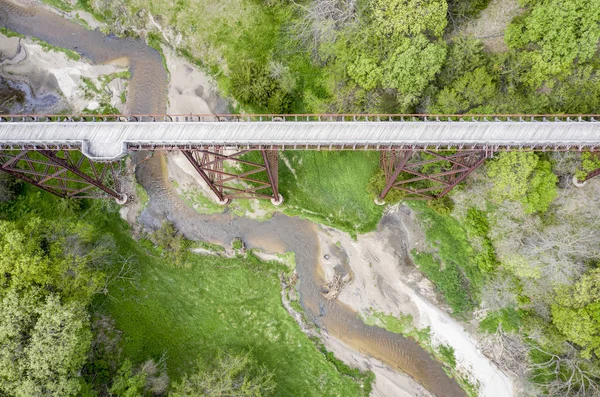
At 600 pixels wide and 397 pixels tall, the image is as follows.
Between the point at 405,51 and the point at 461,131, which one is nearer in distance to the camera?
the point at 461,131

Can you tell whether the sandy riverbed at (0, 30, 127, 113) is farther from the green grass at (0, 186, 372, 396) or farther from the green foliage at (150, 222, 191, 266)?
the green foliage at (150, 222, 191, 266)

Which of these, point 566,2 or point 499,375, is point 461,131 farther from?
point 499,375

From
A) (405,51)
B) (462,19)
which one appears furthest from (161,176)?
(462,19)

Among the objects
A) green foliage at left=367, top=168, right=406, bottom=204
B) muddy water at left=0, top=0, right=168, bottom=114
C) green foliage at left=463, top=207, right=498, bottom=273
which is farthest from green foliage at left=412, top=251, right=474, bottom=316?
muddy water at left=0, top=0, right=168, bottom=114

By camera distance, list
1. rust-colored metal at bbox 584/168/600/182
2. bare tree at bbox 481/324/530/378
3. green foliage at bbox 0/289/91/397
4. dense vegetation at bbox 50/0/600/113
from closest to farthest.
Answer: green foliage at bbox 0/289/91/397, dense vegetation at bbox 50/0/600/113, rust-colored metal at bbox 584/168/600/182, bare tree at bbox 481/324/530/378

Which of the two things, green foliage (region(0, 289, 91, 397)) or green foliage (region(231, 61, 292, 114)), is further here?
green foliage (region(231, 61, 292, 114))

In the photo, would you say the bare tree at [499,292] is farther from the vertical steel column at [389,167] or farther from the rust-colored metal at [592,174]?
the vertical steel column at [389,167]

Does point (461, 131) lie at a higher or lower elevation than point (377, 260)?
higher
